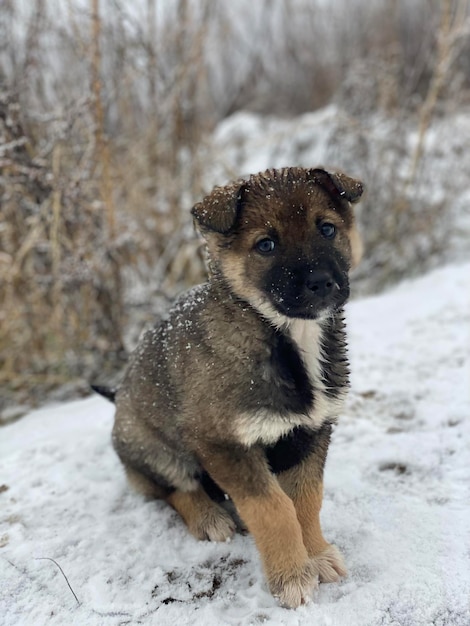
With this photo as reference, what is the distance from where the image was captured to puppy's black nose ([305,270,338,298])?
2232 millimetres

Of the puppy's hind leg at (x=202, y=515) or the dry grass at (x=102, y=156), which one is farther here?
the dry grass at (x=102, y=156)

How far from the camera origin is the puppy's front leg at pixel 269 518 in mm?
2348

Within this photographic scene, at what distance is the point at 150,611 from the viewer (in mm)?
2312

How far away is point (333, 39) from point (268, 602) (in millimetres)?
11861

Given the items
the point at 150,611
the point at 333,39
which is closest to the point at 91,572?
the point at 150,611

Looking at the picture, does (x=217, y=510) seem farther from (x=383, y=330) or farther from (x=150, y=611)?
(x=383, y=330)

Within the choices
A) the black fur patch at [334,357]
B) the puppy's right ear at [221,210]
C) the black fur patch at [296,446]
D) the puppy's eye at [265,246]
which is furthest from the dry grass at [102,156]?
the black fur patch at [296,446]

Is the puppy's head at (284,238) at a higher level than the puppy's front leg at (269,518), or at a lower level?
higher

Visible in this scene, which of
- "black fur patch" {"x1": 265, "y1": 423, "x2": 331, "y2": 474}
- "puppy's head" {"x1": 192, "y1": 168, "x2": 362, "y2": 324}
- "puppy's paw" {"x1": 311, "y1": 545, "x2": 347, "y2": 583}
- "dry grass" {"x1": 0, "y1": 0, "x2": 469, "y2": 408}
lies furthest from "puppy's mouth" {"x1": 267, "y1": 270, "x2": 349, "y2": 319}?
"dry grass" {"x1": 0, "y1": 0, "x2": 469, "y2": 408}

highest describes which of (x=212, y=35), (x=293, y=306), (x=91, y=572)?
(x=212, y=35)

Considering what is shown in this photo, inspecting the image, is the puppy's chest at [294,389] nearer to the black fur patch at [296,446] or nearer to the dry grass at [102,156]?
the black fur patch at [296,446]

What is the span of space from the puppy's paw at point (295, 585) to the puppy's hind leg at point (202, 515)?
1.46ft

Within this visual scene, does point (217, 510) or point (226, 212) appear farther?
point (217, 510)

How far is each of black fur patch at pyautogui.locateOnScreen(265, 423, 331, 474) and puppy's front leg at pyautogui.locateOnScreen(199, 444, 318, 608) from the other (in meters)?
0.18
